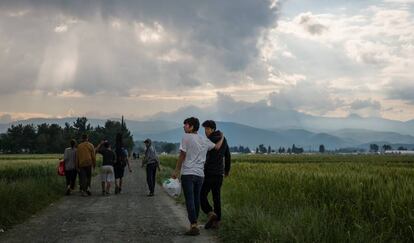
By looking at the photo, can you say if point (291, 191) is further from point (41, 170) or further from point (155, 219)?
point (41, 170)

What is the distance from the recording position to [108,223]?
1201cm

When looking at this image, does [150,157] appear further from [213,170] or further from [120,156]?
[213,170]

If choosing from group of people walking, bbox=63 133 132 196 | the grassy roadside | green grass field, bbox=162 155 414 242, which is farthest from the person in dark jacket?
group of people walking, bbox=63 133 132 196

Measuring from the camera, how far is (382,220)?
1011cm

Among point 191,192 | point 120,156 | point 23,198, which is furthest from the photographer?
point 120,156

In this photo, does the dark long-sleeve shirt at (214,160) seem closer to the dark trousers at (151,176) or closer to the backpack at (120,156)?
the dark trousers at (151,176)

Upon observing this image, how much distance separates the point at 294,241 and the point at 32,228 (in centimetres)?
582

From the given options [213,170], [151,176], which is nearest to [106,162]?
[151,176]

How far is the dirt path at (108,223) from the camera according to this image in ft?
33.1

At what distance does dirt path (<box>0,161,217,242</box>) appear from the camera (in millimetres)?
10086

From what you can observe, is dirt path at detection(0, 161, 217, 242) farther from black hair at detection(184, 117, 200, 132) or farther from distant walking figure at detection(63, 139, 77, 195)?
distant walking figure at detection(63, 139, 77, 195)

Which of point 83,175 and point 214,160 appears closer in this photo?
point 214,160

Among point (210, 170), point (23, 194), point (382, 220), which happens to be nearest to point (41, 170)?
point (23, 194)

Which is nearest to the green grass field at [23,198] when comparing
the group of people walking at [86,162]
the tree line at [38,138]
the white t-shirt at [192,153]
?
the group of people walking at [86,162]
